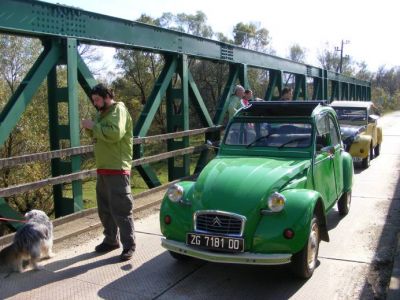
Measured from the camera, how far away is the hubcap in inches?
189

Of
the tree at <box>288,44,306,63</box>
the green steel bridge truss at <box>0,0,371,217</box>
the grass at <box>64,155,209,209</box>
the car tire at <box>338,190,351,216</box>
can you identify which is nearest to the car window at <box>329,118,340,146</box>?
the car tire at <box>338,190,351,216</box>

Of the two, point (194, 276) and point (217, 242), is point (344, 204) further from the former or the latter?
point (217, 242)

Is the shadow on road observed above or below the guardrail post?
below

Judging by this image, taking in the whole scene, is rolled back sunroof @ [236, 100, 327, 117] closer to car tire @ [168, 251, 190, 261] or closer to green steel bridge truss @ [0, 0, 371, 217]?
car tire @ [168, 251, 190, 261]

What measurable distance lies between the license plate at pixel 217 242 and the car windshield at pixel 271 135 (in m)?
1.80

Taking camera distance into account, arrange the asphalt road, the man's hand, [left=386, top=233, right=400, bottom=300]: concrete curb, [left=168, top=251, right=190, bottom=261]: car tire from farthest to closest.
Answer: [left=168, top=251, right=190, bottom=261]: car tire < the man's hand < the asphalt road < [left=386, top=233, right=400, bottom=300]: concrete curb

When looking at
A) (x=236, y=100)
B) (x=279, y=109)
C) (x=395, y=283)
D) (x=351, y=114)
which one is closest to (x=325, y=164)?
(x=279, y=109)

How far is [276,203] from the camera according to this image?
14.9ft

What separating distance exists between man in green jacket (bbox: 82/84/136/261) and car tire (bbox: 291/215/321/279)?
1.89m

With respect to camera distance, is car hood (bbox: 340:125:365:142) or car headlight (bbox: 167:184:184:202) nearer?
car headlight (bbox: 167:184:184:202)

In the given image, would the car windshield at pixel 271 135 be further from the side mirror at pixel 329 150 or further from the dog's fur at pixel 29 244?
the dog's fur at pixel 29 244

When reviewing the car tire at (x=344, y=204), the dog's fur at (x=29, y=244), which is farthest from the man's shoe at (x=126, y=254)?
the car tire at (x=344, y=204)

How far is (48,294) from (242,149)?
282 cm

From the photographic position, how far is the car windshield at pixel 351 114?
44.4 ft
